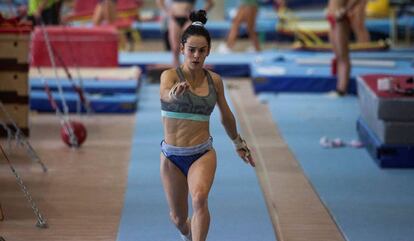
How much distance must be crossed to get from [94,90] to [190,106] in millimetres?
6229

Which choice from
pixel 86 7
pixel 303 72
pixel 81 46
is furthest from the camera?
pixel 86 7

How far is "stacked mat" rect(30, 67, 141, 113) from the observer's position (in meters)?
11.0

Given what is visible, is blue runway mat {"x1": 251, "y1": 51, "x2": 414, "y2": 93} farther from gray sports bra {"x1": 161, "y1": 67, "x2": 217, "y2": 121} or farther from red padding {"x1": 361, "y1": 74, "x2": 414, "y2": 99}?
gray sports bra {"x1": 161, "y1": 67, "x2": 217, "y2": 121}

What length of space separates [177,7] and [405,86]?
4.84 m

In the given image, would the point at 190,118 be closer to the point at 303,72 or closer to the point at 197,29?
the point at 197,29

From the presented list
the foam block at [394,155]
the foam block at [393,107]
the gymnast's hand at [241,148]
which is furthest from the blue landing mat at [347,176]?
the gymnast's hand at [241,148]

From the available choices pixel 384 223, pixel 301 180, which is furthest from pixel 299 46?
pixel 384 223

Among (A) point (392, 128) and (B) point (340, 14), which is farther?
(B) point (340, 14)

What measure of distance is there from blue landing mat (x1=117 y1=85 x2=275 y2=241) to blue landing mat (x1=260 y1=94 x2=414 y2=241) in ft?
1.84

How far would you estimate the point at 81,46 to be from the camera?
41.9ft

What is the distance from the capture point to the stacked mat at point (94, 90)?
11.0m

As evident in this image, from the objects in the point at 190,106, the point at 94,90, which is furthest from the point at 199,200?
the point at 94,90

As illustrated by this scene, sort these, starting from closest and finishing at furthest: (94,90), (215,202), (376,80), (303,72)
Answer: (215,202) < (376,80) < (94,90) < (303,72)

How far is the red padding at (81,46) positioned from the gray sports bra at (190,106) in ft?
24.0
